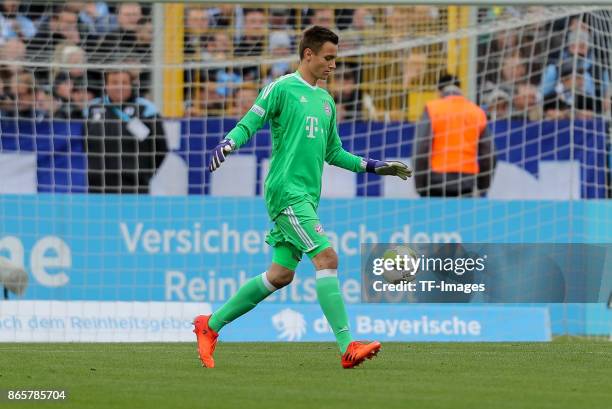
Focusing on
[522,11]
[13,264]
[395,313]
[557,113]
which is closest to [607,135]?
[557,113]

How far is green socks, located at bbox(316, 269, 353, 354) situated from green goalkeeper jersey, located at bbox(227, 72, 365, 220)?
1.70 feet

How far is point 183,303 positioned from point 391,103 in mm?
4693

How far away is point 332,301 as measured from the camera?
968cm

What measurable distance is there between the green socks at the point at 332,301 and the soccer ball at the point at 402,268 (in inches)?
126

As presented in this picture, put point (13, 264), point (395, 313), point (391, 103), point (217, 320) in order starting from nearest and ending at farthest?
point (217, 320) < point (395, 313) < point (13, 264) < point (391, 103)

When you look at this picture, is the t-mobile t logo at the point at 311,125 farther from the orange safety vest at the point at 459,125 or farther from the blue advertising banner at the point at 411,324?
the orange safety vest at the point at 459,125

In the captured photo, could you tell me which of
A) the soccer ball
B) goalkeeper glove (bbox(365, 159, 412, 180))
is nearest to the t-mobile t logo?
goalkeeper glove (bbox(365, 159, 412, 180))

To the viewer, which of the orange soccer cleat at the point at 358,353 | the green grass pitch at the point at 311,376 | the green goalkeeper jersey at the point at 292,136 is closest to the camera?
the green grass pitch at the point at 311,376

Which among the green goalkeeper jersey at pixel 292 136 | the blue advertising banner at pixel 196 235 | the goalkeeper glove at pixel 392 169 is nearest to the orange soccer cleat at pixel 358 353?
the green goalkeeper jersey at pixel 292 136

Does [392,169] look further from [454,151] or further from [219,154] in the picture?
[454,151]

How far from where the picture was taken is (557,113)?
16609 millimetres

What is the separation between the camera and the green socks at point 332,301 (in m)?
9.64

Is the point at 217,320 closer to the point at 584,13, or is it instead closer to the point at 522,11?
the point at 584,13

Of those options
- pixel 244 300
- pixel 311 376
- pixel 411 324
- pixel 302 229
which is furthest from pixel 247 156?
pixel 311 376
